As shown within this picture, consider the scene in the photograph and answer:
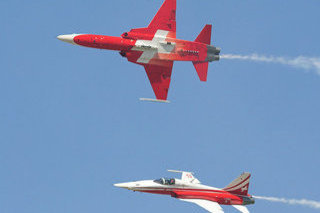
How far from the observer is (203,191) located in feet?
202

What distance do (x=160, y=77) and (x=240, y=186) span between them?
14628 millimetres

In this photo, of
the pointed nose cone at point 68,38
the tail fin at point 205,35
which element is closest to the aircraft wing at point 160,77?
the tail fin at point 205,35

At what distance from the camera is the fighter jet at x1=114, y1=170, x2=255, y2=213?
195 feet

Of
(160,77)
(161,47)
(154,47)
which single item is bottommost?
(160,77)

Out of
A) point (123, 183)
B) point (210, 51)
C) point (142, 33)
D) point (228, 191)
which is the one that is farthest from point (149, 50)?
point (228, 191)

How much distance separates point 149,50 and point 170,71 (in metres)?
3.44

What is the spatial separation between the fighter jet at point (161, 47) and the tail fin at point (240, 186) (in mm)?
11673

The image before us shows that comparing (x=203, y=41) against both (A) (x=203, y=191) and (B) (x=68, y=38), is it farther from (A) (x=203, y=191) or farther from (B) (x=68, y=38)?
(A) (x=203, y=191)

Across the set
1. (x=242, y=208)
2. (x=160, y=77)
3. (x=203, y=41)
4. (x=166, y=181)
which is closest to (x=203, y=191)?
(x=166, y=181)

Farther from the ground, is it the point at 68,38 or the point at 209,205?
the point at 68,38

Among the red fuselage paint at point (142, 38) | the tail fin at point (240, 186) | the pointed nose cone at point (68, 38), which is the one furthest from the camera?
the tail fin at point (240, 186)

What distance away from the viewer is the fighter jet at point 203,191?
5944cm

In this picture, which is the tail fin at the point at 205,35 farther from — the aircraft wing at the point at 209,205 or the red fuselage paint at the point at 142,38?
the aircraft wing at the point at 209,205

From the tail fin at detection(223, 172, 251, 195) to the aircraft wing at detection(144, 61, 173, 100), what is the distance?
39.4ft
